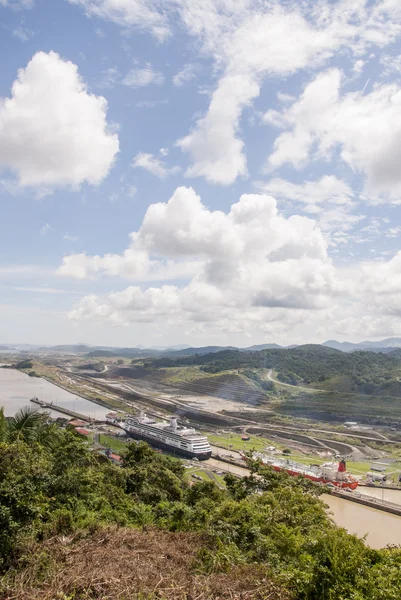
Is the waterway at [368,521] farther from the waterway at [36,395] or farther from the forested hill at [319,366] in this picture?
the forested hill at [319,366]

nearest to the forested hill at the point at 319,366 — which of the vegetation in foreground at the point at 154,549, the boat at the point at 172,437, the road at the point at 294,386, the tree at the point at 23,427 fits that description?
the road at the point at 294,386

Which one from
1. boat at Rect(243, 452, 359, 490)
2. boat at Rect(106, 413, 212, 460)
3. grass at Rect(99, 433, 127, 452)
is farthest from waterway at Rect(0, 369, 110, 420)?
Answer: boat at Rect(243, 452, 359, 490)

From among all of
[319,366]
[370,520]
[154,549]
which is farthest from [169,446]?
[319,366]

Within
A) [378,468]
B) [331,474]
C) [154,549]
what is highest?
[154,549]

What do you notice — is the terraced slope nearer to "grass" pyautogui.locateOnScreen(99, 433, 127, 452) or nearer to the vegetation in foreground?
"grass" pyautogui.locateOnScreen(99, 433, 127, 452)

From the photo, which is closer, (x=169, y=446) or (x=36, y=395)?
(x=169, y=446)

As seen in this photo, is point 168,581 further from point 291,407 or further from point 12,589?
point 291,407

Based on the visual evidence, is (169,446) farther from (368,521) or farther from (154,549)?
(154,549)

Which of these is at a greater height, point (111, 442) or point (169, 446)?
point (169, 446)
